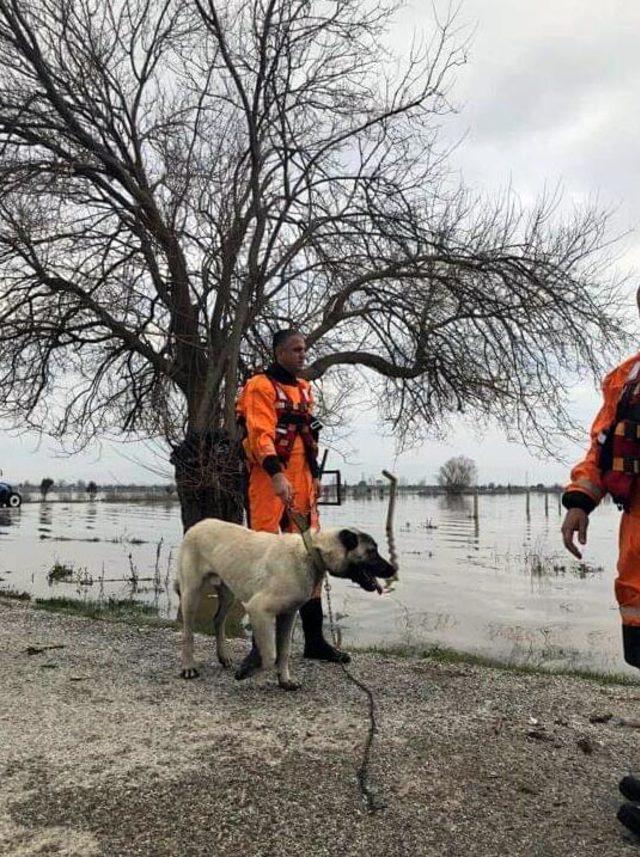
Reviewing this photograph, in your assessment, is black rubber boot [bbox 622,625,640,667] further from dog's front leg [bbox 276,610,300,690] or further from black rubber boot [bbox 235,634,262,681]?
black rubber boot [bbox 235,634,262,681]

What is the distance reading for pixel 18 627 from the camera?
7480mm

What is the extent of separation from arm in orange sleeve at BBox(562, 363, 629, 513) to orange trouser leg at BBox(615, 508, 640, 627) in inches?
7.3

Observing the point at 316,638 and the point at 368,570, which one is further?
the point at 316,638

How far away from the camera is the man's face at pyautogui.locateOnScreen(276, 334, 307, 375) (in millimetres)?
5883

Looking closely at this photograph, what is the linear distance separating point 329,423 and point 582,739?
9.42m

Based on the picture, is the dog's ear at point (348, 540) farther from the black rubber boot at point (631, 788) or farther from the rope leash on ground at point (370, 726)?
the black rubber boot at point (631, 788)

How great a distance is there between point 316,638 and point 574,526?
3.42 m

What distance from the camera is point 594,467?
322cm

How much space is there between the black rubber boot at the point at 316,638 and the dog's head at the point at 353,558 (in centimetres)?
115

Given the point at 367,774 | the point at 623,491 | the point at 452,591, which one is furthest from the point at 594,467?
the point at 452,591

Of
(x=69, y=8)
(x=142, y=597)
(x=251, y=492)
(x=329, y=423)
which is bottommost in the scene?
(x=142, y=597)

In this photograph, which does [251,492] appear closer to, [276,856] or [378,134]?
[276,856]

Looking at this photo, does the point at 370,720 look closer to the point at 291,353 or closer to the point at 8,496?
the point at 291,353

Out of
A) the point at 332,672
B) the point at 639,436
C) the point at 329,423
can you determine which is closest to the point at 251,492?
the point at 332,672
